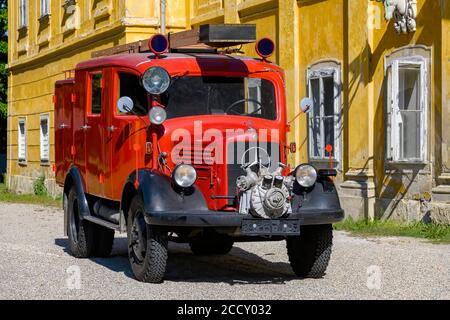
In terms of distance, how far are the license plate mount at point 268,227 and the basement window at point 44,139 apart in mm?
20863

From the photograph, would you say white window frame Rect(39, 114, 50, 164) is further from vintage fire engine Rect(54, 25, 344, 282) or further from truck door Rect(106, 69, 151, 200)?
truck door Rect(106, 69, 151, 200)

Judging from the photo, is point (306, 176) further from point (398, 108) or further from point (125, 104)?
point (398, 108)

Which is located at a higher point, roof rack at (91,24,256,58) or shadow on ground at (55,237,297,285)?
roof rack at (91,24,256,58)

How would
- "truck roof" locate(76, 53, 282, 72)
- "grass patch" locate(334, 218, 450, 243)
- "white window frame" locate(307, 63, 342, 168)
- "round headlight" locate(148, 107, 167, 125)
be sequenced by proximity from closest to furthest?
"round headlight" locate(148, 107, 167, 125) → "truck roof" locate(76, 53, 282, 72) → "grass patch" locate(334, 218, 450, 243) → "white window frame" locate(307, 63, 342, 168)

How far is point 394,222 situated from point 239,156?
6496mm

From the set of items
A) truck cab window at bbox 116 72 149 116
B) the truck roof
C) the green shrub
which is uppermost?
the truck roof

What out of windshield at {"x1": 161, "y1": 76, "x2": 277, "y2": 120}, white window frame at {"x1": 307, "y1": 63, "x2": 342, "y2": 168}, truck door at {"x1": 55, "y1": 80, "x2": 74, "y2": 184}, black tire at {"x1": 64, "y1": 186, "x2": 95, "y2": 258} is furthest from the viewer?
white window frame at {"x1": 307, "y1": 63, "x2": 342, "y2": 168}

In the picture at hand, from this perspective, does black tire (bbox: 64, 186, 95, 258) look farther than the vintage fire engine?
Yes

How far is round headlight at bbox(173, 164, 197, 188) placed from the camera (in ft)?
31.6

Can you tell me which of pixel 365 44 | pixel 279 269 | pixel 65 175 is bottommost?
pixel 279 269

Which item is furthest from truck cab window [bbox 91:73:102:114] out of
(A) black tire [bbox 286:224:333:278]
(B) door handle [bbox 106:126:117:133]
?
(A) black tire [bbox 286:224:333:278]
